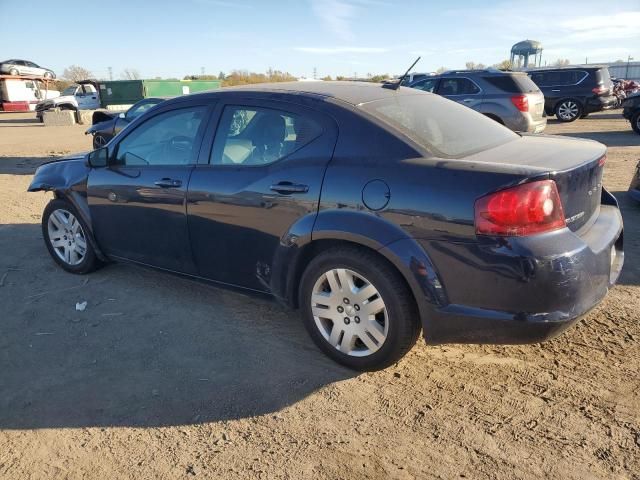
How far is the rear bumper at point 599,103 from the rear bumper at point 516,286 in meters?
17.5

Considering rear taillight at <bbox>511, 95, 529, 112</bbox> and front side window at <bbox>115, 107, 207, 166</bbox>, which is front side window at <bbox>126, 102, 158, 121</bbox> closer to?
front side window at <bbox>115, 107, 207, 166</bbox>

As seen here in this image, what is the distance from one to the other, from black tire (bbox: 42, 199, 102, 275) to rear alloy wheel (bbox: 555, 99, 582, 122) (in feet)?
58.4

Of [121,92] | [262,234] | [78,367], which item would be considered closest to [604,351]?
[262,234]

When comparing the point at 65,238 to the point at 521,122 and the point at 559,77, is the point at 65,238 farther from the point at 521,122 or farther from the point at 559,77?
the point at 559,77

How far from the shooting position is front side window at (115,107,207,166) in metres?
3.77

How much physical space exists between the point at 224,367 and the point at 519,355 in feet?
6.03

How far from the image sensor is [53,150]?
568 inches

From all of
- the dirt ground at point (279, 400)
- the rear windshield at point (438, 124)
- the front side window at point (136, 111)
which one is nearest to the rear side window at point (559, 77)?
the front side window at point (136, 111)

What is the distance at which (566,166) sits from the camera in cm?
268

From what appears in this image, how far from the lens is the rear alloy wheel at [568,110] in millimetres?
18062

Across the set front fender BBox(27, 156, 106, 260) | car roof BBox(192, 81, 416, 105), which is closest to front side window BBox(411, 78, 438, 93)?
car roof BBox(192, 81, 416, 105)

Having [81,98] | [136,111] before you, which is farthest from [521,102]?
[81,98]

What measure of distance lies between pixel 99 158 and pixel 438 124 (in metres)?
2.76

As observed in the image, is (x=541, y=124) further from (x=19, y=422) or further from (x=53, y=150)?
(x=53, y=150)
